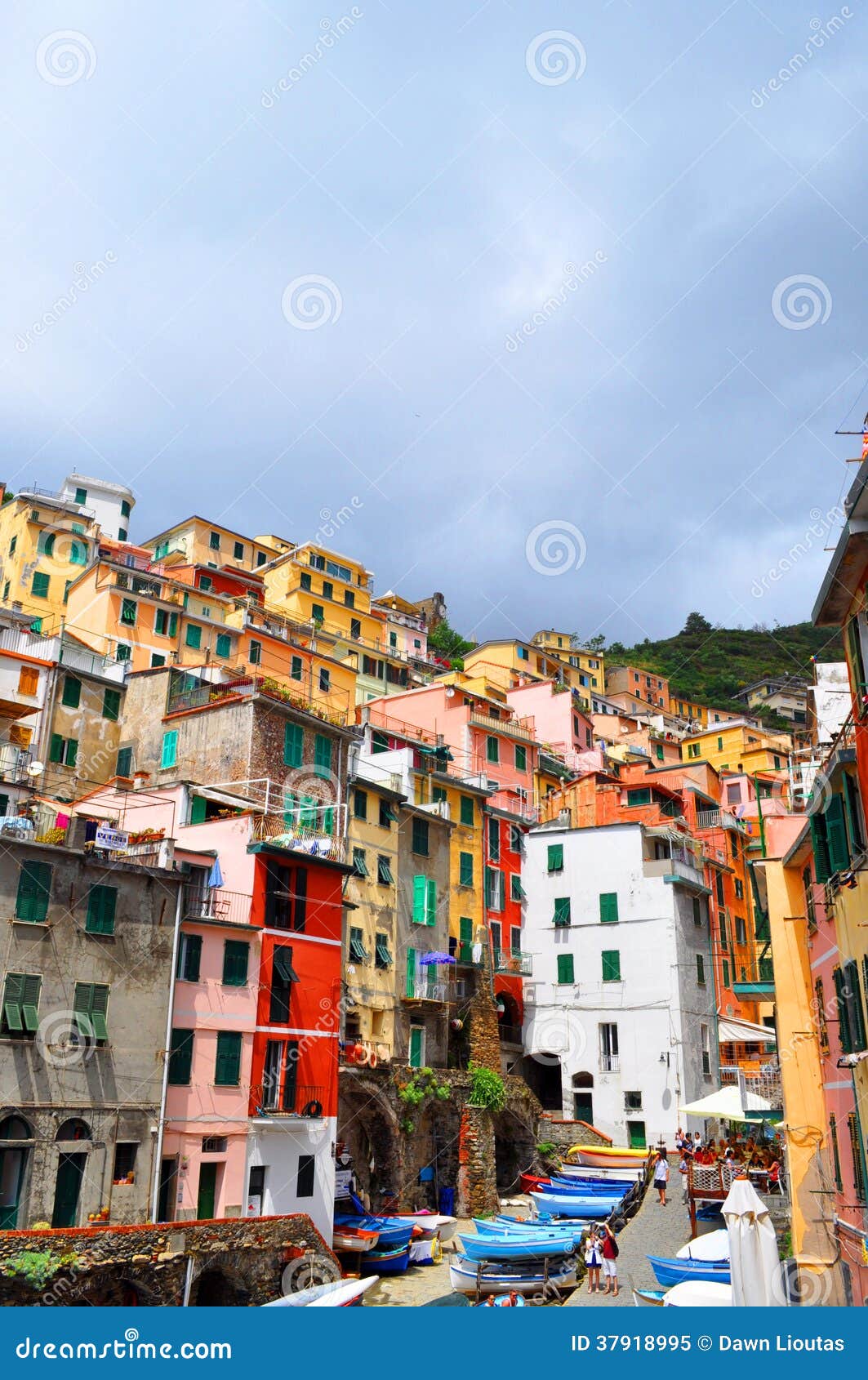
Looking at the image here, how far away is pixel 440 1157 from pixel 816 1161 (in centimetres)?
2138

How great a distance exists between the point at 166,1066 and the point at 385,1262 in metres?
11.4

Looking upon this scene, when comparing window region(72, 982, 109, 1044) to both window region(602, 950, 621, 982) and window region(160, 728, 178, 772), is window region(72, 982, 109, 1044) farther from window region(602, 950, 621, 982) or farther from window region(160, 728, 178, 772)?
window region(602, 950, 621, 982)

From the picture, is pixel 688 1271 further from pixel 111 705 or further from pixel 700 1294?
pixel 111 705

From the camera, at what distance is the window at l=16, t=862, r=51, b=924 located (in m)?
27.4

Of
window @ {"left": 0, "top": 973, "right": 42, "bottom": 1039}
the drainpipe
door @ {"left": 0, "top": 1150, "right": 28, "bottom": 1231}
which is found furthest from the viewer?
the drainpipe

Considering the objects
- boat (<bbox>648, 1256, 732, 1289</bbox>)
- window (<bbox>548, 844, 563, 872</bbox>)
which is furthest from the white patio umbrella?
window (<bbox>548, 844, 563, 872</bbox>)

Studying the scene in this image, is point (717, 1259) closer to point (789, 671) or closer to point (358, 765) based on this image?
point (358, 765)

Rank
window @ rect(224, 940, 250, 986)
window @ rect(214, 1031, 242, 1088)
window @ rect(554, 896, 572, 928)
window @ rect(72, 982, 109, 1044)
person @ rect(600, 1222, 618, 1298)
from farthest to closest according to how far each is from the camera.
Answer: window @ rect(554, 896, 572, 928) < window @ rect(224, 940, 250, 986) < window @ rect(214, 1031, 242, 1088) < person @ rect(600, 1222, 618, 1298) < window @ rect(72, 982, 109, 1044)

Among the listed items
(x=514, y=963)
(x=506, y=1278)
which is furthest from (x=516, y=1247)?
(x=514, y=963)

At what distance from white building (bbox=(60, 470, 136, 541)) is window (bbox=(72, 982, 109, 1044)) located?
206ft

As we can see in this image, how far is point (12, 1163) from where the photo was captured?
26.0m

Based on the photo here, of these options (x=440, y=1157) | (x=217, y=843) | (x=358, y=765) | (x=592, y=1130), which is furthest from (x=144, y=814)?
(x=592, y=1130)

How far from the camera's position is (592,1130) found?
4881 centimetres

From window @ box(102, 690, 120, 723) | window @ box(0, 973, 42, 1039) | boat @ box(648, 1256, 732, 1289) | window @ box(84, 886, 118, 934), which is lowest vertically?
boat @ box(648, 1256, 732, 1289)
